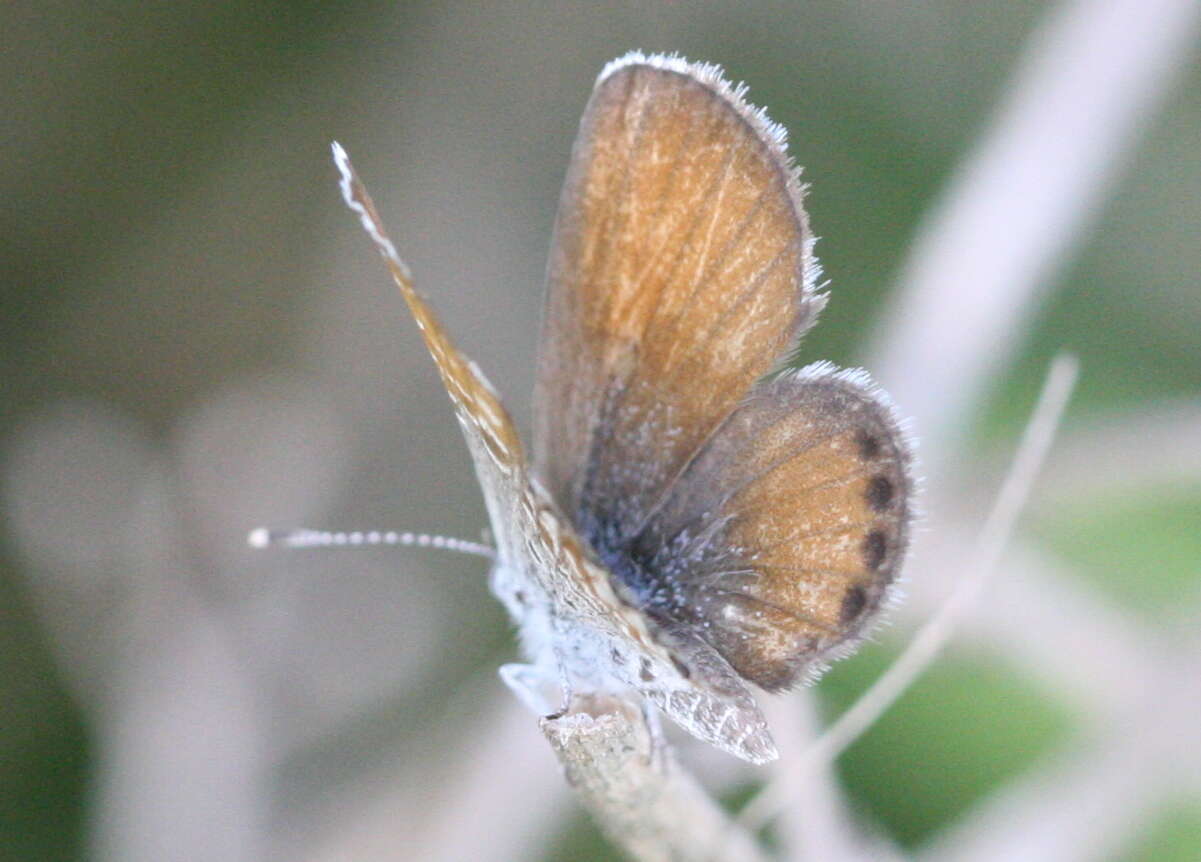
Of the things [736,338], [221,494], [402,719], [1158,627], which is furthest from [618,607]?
[221,494]

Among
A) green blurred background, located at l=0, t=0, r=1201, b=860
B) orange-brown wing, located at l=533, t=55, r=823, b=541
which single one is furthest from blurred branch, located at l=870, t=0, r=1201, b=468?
orange-brown wing, located at l=533, t=55, r=823, b=541

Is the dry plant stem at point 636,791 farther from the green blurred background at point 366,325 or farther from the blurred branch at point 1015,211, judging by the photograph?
the blurred branch at point 1015,211

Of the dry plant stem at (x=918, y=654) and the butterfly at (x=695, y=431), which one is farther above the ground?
the butterfly at (x=695, y=431)

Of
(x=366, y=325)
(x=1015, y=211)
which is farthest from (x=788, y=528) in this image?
(x=366, y=325)

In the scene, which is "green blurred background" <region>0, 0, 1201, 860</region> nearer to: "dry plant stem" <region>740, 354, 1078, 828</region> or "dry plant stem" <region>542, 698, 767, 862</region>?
"dry plant stem" <region>740, 354, 1078, 828</region>

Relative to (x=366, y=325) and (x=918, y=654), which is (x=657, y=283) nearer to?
(x=918, y=654)

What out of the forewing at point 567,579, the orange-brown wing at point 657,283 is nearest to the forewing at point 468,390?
the forewing at point 567,579

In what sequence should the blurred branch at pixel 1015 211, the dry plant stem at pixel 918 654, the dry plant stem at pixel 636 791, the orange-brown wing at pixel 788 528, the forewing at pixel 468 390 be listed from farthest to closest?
the blurred branch at pixel 1015 211 → the dry plant stem at pixel 918 654 → the orange-brown wing at pixel 788 528 → the dry plant stem at pixel 636 791 → the forewing at pixel 468 390

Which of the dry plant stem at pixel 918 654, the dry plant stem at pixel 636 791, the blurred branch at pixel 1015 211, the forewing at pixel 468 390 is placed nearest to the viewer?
the forewing at pixel 468 390
